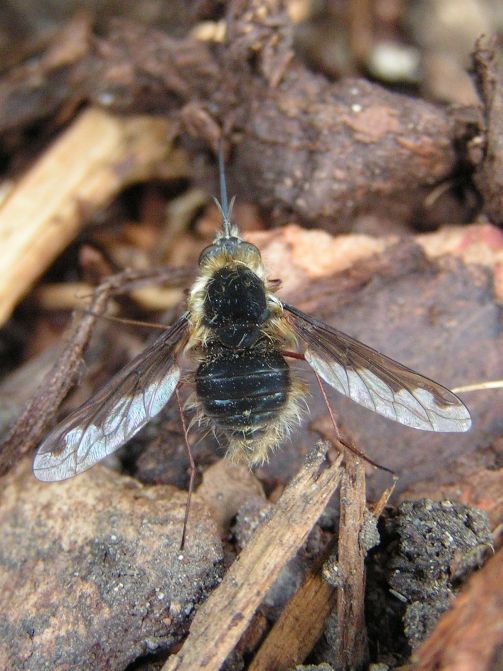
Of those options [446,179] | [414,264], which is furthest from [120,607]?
[446,179]

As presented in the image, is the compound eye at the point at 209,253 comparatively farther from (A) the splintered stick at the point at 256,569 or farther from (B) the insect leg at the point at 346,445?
(A) the splintered stick at the point at 256,569

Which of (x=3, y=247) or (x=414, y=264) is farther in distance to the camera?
(x=3, y=247)

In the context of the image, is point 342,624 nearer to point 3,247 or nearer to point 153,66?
point 3,247

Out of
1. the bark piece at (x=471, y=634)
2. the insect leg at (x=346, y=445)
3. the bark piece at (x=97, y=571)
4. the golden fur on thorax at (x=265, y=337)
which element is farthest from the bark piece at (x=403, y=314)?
the bark piece at (x=471, y=634)

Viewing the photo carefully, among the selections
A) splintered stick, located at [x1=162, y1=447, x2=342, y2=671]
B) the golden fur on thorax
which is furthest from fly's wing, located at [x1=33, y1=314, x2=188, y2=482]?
splintered stick, located at [x1=162, y1=447, x2=342, y2=671]

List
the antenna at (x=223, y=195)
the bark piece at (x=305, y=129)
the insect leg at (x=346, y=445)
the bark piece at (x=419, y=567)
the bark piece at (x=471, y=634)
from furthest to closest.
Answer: the antenna at (x=223, y=195) < the bark piece at (x=305, y=129) < the insect leg at (x=346, y=445) < the bark piece at (x=419, y=567) < the bark piece at (x=471, y=634)
